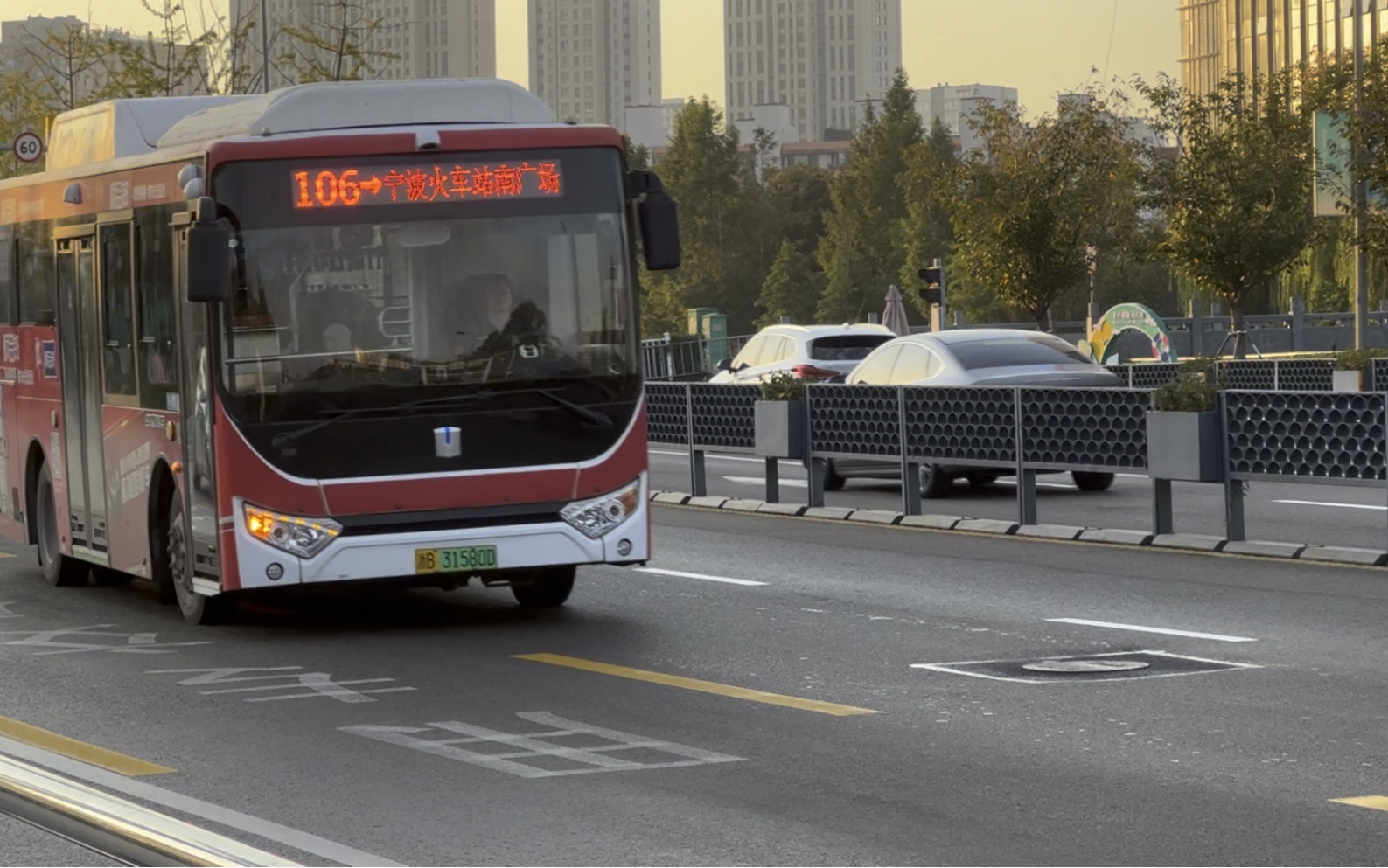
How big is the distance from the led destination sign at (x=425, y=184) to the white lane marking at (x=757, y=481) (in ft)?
40.6

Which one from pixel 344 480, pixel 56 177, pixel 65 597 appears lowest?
pixel 65 597

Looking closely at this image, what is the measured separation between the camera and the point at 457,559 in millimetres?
12266

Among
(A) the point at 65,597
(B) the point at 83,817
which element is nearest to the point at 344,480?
(A) the point at 65,597

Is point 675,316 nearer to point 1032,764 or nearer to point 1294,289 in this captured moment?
point 1294,289

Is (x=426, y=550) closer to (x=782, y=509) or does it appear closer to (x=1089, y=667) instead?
(x=1089, y=667)

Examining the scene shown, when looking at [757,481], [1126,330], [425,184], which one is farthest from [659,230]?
[1126,330]

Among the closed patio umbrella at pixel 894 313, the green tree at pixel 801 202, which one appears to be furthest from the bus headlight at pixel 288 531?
the green tree at pixel 801 202

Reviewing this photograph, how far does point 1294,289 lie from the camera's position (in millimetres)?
65500

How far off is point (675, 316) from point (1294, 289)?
5154 centimetres

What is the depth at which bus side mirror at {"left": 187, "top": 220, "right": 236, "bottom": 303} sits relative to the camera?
38.2ft

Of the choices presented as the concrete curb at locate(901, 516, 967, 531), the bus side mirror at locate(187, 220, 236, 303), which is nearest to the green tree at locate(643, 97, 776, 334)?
the concrete curb at locate(901, 516, 967, 531)

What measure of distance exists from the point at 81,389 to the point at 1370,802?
9.61 metres

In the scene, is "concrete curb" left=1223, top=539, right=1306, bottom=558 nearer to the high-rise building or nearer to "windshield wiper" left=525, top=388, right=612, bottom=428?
"windshield wiper" left=525, top=388, right=612, bottom=428

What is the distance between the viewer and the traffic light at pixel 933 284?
129ft
